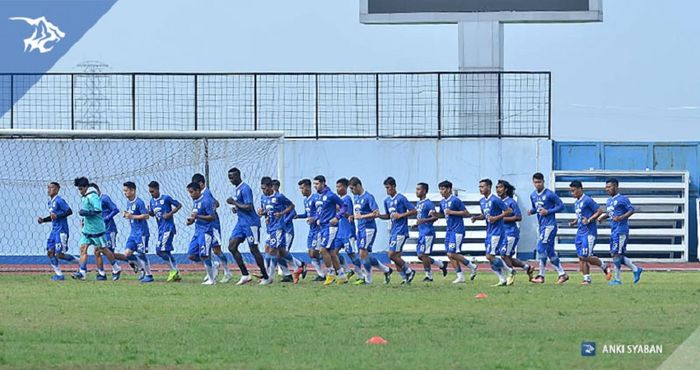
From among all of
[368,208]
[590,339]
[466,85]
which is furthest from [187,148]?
[590,339]

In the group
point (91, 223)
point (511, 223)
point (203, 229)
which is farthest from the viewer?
point (91, 223)

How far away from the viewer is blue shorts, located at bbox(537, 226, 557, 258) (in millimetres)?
28031

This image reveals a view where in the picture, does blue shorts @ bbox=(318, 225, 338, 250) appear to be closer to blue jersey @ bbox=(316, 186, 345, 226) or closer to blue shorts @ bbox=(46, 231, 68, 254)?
blue jersey @ bbox=(316, 186, 345, 226)

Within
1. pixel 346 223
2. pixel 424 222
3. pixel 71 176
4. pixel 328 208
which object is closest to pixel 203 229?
pixel 328 208

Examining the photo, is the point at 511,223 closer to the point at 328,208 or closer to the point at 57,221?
the point at 328,208

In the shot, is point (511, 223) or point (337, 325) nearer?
point (337, 325)

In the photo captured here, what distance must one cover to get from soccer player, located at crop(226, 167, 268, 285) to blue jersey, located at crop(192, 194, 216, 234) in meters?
0.44

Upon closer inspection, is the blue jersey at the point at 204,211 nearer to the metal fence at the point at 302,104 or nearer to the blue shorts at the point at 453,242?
the blue shorts at the point at 453,242

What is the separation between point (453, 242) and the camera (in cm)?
2791

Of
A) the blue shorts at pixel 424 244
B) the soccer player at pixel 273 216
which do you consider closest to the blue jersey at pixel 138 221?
the soccer player at pixel 273 216

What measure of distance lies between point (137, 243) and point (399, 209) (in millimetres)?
5218

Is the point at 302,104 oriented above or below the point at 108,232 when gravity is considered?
above

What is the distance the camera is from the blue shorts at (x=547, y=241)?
28031 mm

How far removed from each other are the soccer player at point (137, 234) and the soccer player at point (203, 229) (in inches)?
65.5
